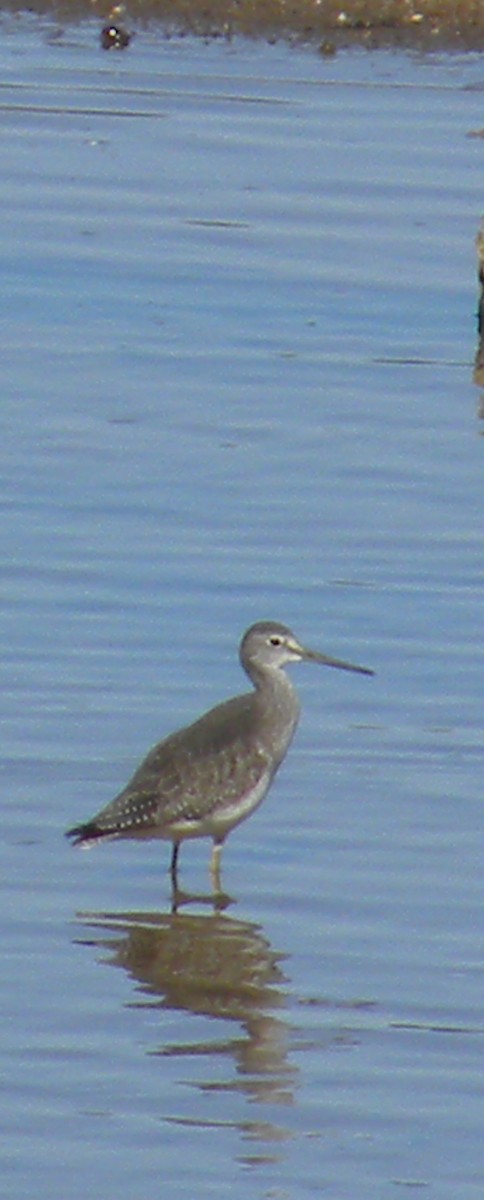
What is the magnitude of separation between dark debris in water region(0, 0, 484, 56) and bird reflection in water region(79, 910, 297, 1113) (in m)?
15.1

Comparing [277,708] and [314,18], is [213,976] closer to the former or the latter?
[277,708]

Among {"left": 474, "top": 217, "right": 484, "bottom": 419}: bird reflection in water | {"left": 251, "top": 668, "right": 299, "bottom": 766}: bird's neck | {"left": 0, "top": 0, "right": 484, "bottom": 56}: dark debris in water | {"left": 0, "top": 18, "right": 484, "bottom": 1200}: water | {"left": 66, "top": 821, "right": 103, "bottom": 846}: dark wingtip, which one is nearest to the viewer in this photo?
{"left": 0, "top": 18, "right": 484, "bottom": 1200}: water

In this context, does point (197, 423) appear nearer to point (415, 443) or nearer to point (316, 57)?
point (415, 443)

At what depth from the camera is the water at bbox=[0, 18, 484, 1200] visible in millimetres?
6641

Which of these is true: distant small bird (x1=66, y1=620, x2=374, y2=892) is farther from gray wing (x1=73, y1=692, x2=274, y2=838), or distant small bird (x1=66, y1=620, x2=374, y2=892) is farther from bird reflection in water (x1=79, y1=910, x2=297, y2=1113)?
bird reflection in water (x1=79, y1=910, x2=297, y2=1113)

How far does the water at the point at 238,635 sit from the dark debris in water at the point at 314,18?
11.2 ft

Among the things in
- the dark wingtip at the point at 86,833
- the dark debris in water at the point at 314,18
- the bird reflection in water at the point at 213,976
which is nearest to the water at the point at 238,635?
the bird reflection in water at the point at 213,976

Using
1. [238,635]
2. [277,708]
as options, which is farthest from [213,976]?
[238,635]

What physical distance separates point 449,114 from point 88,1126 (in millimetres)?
14335

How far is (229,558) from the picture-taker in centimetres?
1067

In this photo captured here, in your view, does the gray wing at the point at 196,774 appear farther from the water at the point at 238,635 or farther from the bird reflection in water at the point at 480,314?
the bird reflection in water at the point at 480,314

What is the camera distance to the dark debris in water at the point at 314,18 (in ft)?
72.9

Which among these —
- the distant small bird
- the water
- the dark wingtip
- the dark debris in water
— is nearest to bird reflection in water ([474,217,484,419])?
the water

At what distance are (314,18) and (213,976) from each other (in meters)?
15.7
